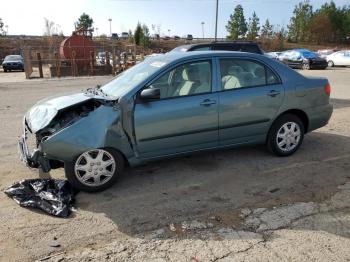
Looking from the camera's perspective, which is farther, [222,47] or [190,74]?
[222,47]

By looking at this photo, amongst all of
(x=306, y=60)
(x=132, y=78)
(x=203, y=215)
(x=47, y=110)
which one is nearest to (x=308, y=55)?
(x=306, y=60)

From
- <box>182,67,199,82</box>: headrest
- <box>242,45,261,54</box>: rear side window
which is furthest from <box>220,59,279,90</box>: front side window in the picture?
<box>242,45,261,54</box>: rear side window

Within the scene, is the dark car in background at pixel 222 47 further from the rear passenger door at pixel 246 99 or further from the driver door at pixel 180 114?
the driver door at pixel 180 114

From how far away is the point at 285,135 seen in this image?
5605mm

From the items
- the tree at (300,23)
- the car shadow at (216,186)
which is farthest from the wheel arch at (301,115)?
Result: the tree at (300,23)

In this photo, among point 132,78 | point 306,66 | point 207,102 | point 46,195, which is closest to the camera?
point 46,195

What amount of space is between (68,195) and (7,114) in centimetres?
611

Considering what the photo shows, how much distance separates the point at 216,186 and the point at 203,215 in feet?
2.63

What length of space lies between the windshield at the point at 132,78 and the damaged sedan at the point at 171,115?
2 centimetres

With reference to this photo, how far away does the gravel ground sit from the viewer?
3.31 meters

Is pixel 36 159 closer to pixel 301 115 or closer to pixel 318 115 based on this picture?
pixel 301 115

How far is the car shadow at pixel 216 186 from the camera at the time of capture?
3.98 metres

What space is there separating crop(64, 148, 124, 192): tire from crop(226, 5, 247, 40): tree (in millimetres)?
60432

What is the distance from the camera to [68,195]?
4.32m
